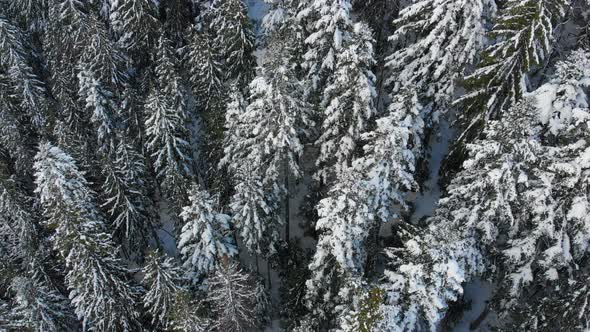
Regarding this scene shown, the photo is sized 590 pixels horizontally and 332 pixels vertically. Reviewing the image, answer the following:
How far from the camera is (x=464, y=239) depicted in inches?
747

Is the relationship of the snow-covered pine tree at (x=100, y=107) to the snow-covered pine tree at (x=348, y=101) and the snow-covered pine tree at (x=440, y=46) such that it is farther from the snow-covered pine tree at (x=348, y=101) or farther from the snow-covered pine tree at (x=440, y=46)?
the snow-covered pine tree at (x=440, y=46)

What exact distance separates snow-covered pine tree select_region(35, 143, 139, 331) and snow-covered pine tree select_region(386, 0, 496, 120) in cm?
1608

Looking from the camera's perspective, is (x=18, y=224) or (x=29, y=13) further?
(x=29, y=13)

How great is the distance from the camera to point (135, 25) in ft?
113

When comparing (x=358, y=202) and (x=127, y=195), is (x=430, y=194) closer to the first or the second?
(x=358, y=202)

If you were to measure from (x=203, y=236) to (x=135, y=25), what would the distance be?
20.4m

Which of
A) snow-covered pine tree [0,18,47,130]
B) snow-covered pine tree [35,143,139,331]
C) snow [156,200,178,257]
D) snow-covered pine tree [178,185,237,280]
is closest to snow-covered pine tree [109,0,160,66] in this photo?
snow-covered pine tree [0,18,47,130]

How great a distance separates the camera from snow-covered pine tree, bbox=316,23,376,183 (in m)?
21.0

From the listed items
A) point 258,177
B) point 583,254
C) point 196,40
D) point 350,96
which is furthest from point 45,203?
point 583,254

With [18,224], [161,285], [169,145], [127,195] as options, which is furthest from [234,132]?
[18,224]

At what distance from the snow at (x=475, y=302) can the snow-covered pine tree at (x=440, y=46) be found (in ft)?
37.3

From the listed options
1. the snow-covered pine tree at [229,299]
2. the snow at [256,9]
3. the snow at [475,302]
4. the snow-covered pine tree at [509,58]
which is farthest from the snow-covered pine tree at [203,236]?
the snow at [256,9]

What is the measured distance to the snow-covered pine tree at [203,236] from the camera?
20.7 metres

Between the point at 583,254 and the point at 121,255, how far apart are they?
2893 centimetres
